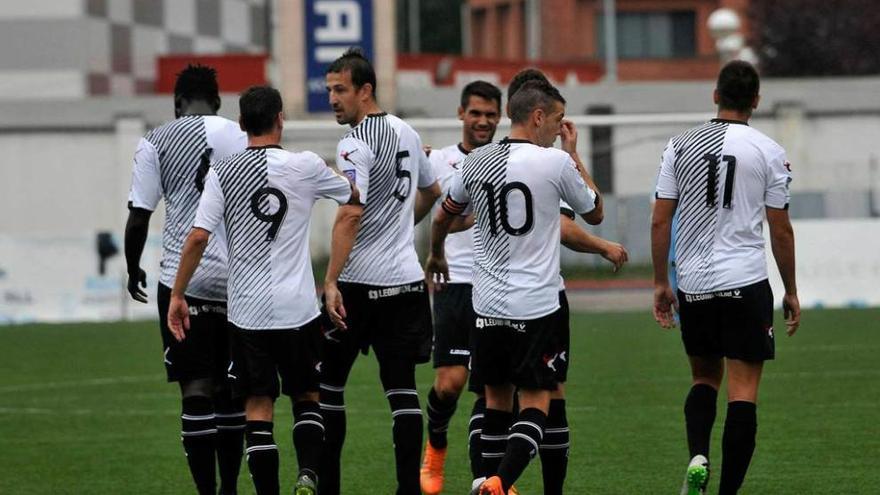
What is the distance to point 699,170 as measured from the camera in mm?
8281

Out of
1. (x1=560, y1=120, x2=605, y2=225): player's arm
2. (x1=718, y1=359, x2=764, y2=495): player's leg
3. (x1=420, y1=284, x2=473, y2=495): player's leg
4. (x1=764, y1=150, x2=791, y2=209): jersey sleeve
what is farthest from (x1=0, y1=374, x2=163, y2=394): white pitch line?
(x1=764, y1=150, x2=791, y2=209): jersey sleeve

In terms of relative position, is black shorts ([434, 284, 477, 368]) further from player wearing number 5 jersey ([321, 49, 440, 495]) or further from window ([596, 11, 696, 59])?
window ([596, 11, 696, 59])

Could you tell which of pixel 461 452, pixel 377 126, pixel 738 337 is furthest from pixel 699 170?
pixel 461 452

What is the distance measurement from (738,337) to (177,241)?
110 inches

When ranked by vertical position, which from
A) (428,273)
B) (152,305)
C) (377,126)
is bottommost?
(152,305)

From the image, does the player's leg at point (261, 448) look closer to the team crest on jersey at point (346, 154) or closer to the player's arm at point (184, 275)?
the player's arm at point (184, 275)

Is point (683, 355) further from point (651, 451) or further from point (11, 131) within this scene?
point (11, 131)

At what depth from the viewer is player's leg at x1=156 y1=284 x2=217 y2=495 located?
857 centimetres

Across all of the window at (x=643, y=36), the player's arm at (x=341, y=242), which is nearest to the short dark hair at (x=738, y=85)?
the player's arm at (x=341, y=242)

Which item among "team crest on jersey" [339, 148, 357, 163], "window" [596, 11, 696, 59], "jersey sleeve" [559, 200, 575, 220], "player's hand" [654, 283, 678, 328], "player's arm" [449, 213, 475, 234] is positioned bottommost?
"player's hand" [654, 283, 678, 328]

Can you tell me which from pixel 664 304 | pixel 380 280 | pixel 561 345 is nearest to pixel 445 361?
pixel 380 280

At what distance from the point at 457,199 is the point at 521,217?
1.63 feet

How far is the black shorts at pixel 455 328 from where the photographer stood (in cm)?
967

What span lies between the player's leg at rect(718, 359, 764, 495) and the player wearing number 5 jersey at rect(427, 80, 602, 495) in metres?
0.95
